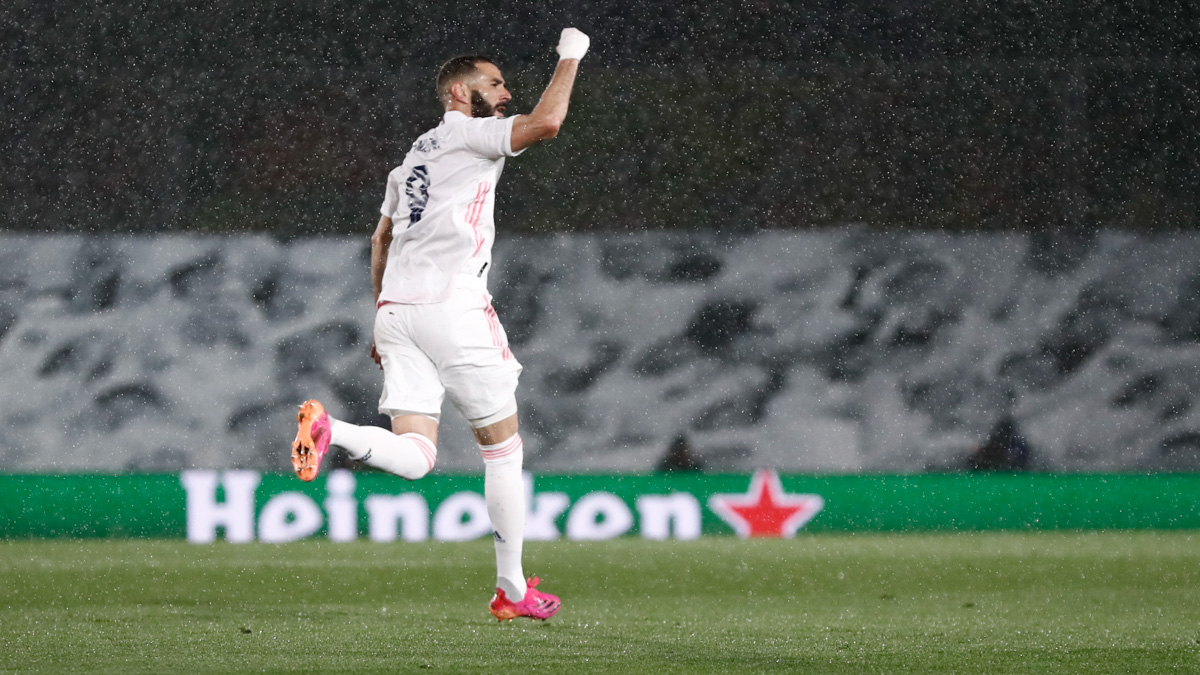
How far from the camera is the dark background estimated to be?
8219 mm

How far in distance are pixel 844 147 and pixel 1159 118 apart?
2044mm

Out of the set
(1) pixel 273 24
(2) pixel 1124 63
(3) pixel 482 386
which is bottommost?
→ (3) pixel 482 386

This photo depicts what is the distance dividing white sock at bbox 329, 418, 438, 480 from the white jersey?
33cm

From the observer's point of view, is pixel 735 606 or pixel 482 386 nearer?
pixel 482 386

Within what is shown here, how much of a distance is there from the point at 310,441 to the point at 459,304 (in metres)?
0.47

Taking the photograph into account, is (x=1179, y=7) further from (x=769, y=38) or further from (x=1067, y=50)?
(x=769, y=38)

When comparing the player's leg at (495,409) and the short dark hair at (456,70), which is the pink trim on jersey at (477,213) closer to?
the player's leg at (495,409)

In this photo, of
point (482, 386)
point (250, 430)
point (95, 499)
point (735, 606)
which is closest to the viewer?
point (482, 386)

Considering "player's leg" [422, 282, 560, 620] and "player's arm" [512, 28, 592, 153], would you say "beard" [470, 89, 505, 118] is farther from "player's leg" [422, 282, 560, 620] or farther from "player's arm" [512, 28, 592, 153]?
"player's leg" [422, 282, 560, 620]

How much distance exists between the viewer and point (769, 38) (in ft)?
27.6

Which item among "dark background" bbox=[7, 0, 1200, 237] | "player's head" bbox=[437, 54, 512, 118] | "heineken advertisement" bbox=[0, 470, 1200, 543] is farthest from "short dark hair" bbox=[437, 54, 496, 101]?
"dark background" bbox=[7, 0, 1200, 237]

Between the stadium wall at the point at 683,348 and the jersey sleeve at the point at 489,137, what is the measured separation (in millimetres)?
5295

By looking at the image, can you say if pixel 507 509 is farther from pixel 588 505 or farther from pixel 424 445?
pixel 588 505

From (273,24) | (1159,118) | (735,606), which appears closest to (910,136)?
(1159,118)
